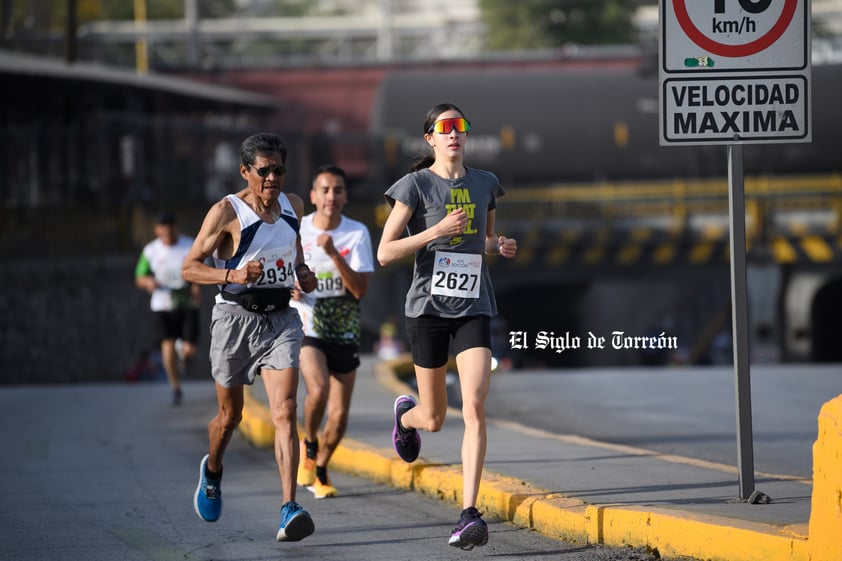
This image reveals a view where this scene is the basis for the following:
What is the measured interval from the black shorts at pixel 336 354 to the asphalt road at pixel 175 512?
2.56ft

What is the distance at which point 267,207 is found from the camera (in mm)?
7773

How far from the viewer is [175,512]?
8.86m

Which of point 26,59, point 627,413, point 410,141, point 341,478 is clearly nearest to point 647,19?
point 410,141

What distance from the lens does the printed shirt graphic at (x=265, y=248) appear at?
769 cm

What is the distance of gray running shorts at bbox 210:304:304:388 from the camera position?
778 centimetres

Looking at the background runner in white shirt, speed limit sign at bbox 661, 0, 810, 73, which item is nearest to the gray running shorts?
the background runner in white shirt

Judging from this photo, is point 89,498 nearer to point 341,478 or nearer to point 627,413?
point 341,478

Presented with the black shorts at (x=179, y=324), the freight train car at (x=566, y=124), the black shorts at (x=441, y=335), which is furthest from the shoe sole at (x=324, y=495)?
the freight train car at (x=566, y=124)

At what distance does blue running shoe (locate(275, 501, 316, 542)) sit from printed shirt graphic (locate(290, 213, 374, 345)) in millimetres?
2113

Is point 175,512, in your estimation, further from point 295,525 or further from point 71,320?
point 71,320

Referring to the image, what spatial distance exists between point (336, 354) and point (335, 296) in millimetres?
349

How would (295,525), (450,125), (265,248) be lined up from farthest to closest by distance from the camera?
(265,248), (450,125), (295,525)

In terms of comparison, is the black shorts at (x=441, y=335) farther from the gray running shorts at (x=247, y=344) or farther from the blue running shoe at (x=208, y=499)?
the blue running shoe at (x=208, y=499)

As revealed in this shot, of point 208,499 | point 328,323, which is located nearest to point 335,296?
point 328,323
